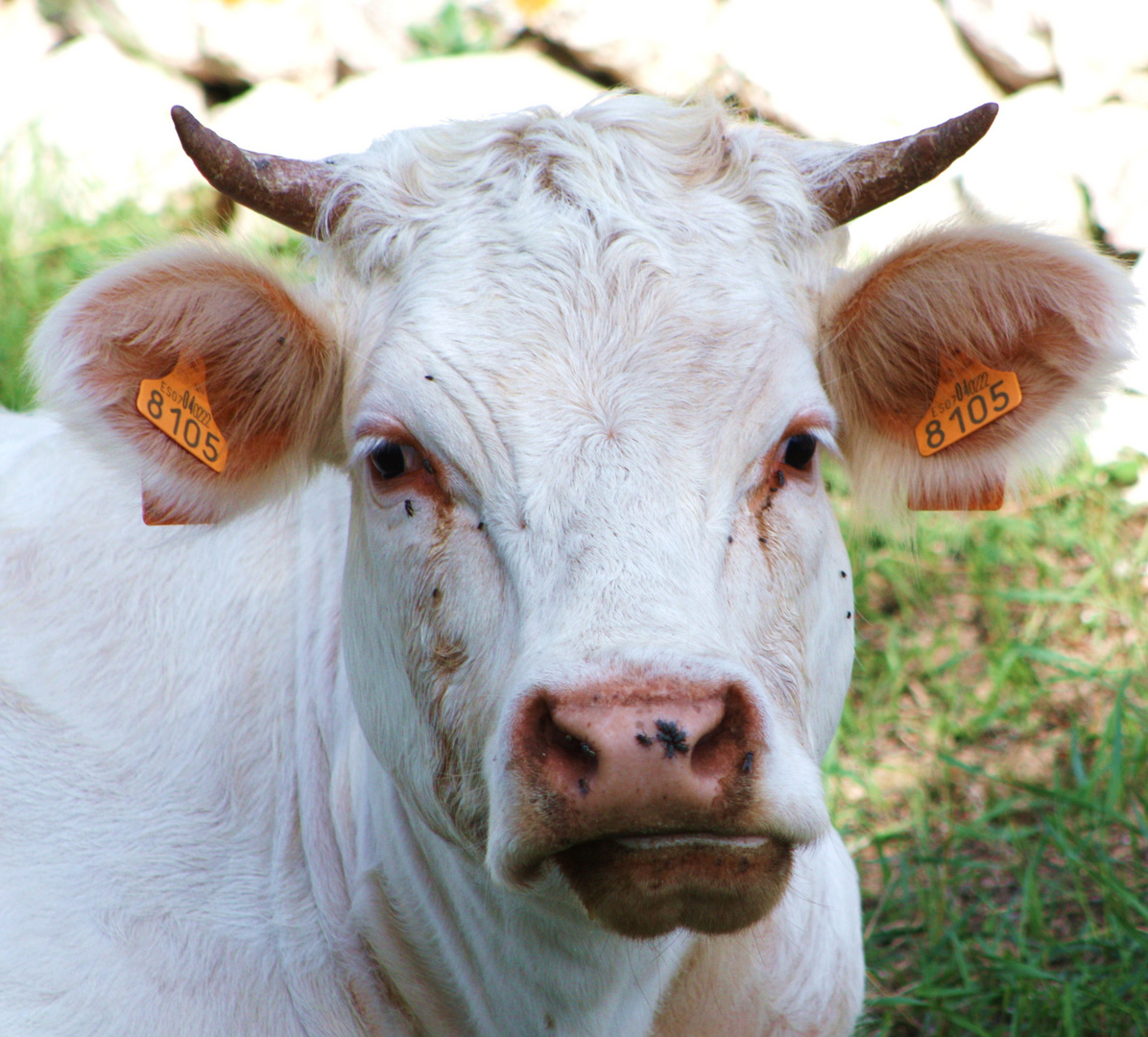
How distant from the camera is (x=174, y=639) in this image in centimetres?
301

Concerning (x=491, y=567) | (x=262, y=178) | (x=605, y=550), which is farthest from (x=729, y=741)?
(x=262, y=178)

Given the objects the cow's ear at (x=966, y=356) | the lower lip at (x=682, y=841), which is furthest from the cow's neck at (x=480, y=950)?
the cow's ear at (x=966, y=356)

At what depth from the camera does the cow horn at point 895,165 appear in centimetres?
237

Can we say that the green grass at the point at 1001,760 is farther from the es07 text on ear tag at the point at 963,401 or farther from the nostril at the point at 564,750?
the nostril at the point at 564,750

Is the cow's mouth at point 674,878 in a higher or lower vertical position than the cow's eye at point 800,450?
lower

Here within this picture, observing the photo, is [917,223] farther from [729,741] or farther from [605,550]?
[729,741]

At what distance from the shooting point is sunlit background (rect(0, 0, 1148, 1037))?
384 centimetres

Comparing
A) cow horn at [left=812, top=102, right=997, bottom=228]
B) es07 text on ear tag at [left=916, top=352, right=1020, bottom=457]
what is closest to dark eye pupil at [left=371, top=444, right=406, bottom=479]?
cow horn at [left=812, top=102, right=997, bottom=228]

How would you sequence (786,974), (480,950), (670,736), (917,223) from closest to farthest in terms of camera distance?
(670,736) → (480,950) → (786,974) → (917,223)

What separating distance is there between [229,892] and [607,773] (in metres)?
1.33

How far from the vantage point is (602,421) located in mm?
2125

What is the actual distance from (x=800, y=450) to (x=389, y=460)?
74 cm

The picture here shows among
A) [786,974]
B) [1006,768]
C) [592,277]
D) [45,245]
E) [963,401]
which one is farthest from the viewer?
[45,245]

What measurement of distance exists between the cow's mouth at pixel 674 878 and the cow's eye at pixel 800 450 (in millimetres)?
708
